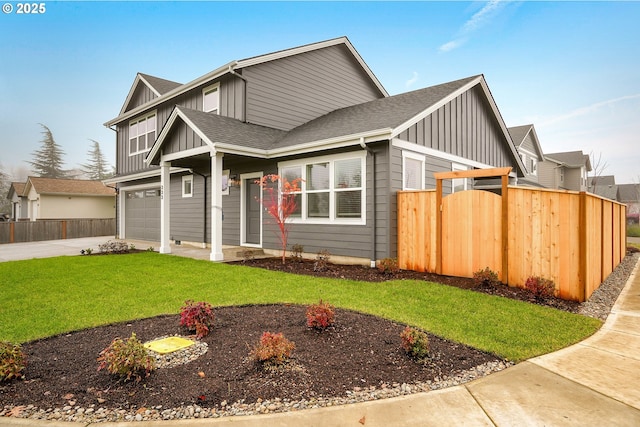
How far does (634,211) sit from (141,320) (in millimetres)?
60853

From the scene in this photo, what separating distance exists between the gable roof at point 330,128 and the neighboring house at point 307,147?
0.04 m

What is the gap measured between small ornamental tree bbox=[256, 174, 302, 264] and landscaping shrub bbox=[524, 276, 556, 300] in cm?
561

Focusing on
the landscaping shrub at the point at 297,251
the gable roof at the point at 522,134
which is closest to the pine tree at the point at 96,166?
the landscaping shrub at the point at 297,251

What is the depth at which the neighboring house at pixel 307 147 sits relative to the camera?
27.6ft

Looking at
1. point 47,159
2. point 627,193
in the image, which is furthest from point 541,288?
point 47,159

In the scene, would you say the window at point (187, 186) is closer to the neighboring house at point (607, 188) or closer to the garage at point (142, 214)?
the garage at point (142, 214)

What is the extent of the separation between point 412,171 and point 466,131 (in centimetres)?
355

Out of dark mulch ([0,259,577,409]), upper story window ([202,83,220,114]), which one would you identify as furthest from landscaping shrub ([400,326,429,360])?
upper story window ([202,83,220,114])

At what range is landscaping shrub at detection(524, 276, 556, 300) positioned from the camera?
5566 millimetres

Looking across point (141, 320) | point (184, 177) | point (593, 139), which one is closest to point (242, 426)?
point (141, 320)

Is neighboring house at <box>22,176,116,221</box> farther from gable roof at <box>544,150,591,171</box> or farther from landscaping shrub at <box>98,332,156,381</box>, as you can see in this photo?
gable roof at <box>544,150,591,171</box>

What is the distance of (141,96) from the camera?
17.7 meters

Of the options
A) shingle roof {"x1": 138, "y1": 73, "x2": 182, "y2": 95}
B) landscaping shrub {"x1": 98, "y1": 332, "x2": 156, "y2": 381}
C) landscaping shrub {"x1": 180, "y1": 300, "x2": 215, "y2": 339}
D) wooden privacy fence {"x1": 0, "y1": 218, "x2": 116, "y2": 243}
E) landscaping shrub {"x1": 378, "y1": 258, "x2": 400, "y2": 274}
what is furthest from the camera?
wooden privacy fence {"x1": 0, "y1": 218, "x2": 116, "y2": 243}

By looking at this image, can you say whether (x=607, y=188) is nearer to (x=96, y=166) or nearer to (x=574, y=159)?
(x=574, y=159)
